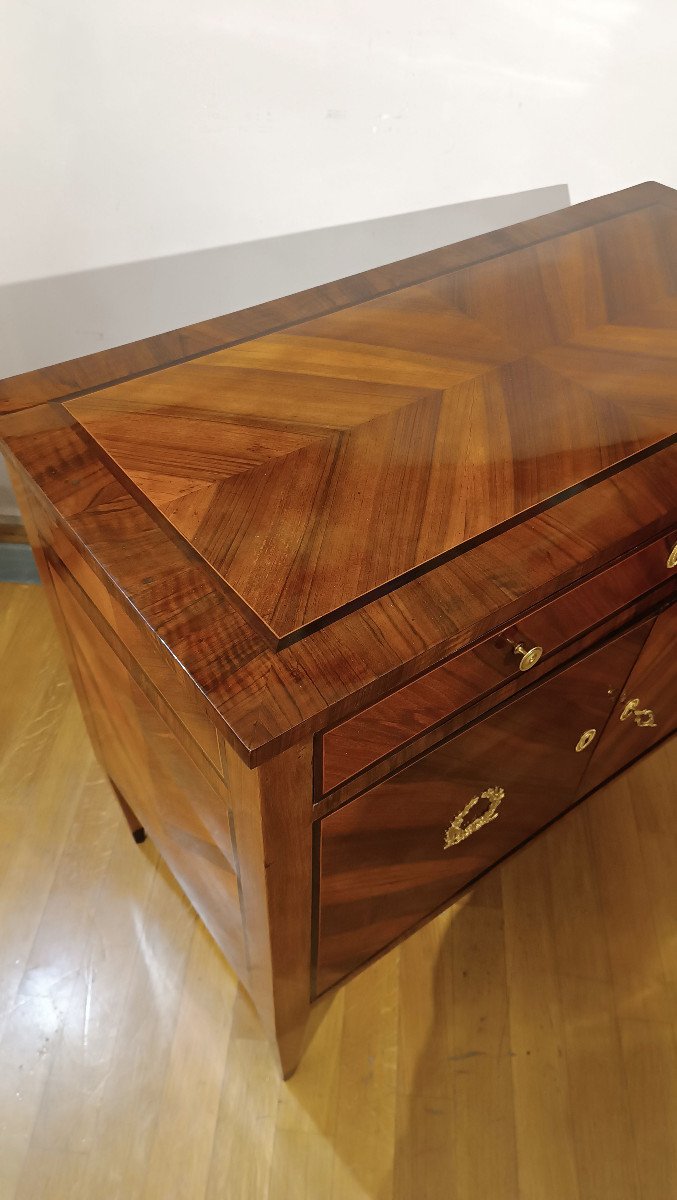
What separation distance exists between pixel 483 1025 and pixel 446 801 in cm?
46

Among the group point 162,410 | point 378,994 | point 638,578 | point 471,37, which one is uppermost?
point 471,37

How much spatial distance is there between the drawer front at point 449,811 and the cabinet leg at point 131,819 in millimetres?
381

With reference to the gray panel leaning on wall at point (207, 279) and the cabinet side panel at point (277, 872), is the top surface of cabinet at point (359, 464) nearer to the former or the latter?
the cabinet side panel at point (277, 872)

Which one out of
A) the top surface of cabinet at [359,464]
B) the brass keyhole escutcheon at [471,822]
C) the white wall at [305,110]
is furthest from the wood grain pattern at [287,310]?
the brass keyhole escutcheon at [471,822]

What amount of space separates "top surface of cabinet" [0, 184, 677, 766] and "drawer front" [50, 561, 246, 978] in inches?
5.9

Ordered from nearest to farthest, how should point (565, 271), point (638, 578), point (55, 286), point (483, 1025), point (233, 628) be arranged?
point (233, 628), point (638, 578), point (565, 271), point (483, 1025), point (55, 286)

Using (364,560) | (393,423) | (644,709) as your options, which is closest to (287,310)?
(393,423)

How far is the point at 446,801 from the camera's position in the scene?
2.45 ft

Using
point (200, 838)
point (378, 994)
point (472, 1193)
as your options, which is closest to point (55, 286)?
point (200, 838)

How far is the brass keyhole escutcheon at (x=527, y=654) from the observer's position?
2.06ft

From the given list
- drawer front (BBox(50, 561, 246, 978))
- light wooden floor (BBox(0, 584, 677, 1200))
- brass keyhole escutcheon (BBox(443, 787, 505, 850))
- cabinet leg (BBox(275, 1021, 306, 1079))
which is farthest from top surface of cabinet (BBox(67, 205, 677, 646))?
light wooden floor (BBox(0, 584, 677, 1200))

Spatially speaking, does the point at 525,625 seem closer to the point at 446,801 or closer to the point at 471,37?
the point at 446,801

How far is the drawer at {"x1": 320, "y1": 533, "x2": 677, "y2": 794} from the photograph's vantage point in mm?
578

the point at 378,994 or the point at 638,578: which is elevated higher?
the point at 638,578
